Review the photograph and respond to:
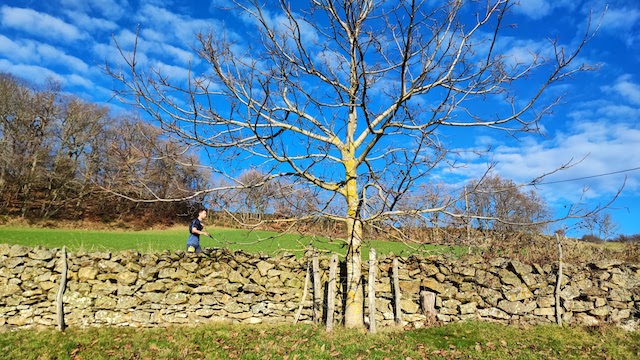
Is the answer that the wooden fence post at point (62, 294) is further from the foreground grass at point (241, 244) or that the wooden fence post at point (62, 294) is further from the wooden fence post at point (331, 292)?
the wooden fence post at point (331, 292)

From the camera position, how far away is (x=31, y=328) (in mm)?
8867

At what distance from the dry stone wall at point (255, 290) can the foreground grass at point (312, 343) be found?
0.54 metres

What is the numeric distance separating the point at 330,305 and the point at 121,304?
16.7ft

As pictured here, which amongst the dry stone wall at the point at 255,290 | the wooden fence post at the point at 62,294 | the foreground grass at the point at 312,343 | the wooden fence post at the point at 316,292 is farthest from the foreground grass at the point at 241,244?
the foreground grass at the point at 312,343

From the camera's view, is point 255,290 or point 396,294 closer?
point 396,294

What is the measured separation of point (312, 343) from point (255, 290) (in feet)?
7.93

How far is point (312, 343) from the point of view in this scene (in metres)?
7.79

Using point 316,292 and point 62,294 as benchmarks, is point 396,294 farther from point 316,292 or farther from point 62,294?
point 62,294

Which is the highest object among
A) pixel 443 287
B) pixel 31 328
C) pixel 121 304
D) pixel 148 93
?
pixel 148 93

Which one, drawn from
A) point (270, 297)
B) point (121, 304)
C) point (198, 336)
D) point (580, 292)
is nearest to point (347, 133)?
point (270, 297)

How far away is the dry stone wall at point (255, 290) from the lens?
30.1 feet

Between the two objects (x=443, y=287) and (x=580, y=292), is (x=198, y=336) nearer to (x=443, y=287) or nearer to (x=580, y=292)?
(x=443, y=287)

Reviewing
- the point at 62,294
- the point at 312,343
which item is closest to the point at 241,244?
the point at 312,343

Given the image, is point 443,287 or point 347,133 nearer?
point 347,133
